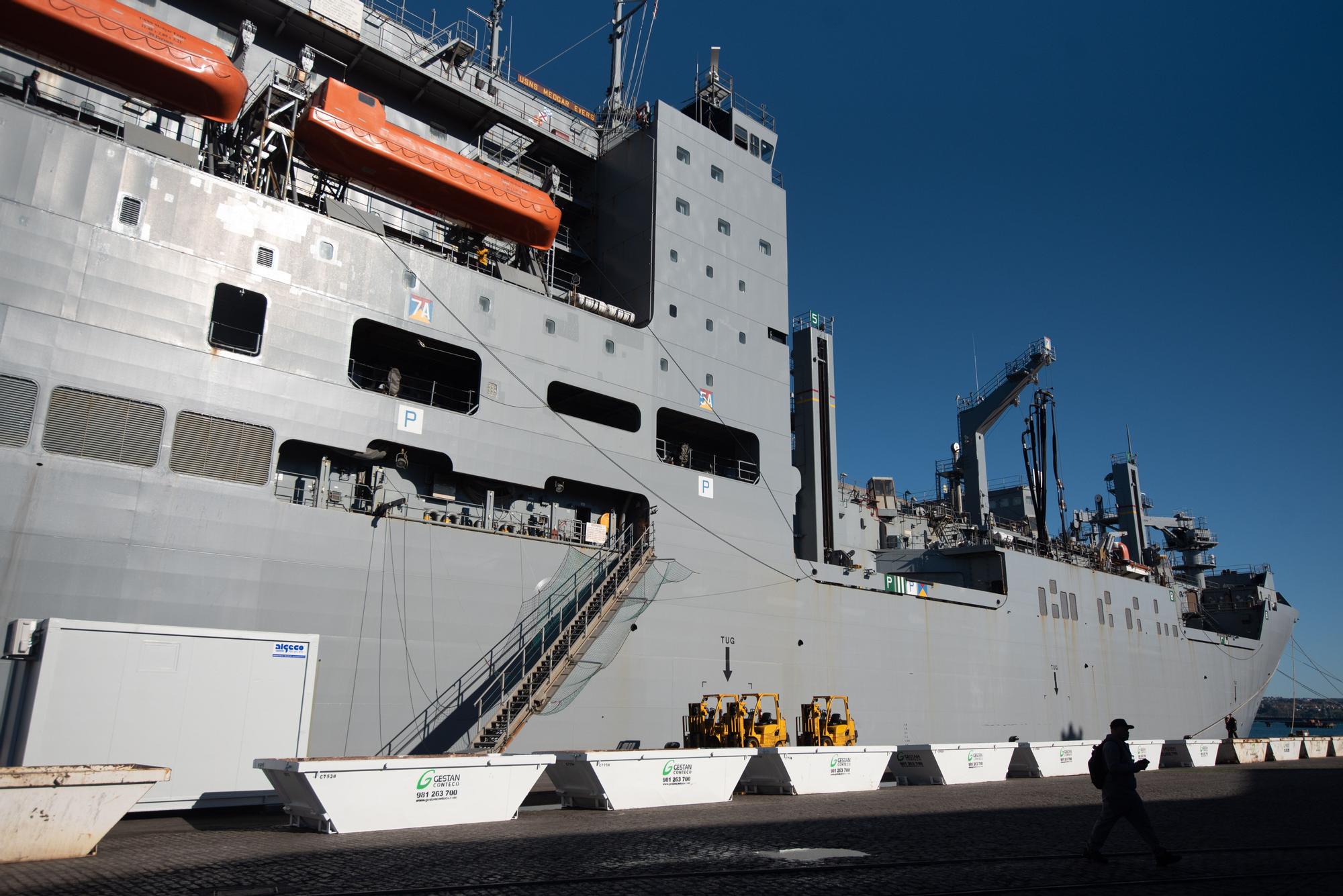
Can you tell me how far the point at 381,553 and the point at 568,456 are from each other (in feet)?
13.9

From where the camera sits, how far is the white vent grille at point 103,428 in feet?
38.4

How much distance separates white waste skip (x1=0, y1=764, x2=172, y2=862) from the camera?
295 inches

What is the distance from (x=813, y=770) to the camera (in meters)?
15.0

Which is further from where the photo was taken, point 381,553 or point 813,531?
point 813,531

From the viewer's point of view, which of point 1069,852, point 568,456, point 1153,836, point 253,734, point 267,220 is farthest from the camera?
point 568,456

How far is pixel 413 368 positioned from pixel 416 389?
16.6 inches

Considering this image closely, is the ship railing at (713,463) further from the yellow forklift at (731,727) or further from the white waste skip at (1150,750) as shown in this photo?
the white waste skip at (1150,750)

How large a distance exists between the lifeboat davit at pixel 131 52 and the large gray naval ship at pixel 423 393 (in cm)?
5

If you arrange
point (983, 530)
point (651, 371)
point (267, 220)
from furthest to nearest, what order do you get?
1. point (983, 530)
2. point (651, 371)
3. point (267, 220)

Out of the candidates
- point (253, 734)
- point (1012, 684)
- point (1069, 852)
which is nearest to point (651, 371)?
point (253, 734)

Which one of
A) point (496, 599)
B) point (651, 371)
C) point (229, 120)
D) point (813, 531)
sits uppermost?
point (229, 120)

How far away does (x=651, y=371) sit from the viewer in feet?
62.1

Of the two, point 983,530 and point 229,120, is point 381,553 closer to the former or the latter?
point 229,120

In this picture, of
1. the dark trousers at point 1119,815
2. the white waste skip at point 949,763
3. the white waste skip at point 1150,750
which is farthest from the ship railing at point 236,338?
the white waste skip at point 1150,750
